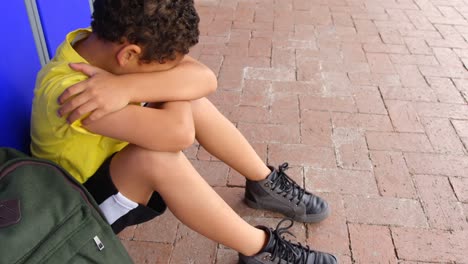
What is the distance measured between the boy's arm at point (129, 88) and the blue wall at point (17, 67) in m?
A: 0.34

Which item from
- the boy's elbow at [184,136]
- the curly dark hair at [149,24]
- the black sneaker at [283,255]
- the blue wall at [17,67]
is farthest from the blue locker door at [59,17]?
the black sneaker at [283,255]

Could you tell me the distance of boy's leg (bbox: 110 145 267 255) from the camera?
127 centimetres

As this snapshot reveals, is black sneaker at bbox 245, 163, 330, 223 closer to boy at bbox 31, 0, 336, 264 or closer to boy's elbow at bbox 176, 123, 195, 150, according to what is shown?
boy at bbox 31, 0, 336, 264

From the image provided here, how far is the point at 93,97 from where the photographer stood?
47.0 inches

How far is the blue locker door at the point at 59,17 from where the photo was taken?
5.83ft

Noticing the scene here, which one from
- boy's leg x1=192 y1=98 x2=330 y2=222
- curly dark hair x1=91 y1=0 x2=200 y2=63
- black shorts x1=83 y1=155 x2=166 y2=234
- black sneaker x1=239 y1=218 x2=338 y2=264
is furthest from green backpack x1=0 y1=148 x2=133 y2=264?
boy's leg x1=192 y1=98 x2=330 y2=222

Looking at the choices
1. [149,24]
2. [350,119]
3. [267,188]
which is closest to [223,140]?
[267,188]

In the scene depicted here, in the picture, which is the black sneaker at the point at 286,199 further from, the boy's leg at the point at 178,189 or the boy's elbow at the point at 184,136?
the boy's elbow at the point at 184,136

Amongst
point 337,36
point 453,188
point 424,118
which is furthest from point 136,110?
point 337,36

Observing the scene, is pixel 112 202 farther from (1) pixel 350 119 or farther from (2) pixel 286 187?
(1) pixel 350 119

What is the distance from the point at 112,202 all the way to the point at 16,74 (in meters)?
0.58

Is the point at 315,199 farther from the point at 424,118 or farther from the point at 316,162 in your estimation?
the point at 424,118

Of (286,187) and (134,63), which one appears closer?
(134,63)

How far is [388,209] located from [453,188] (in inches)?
14.5
